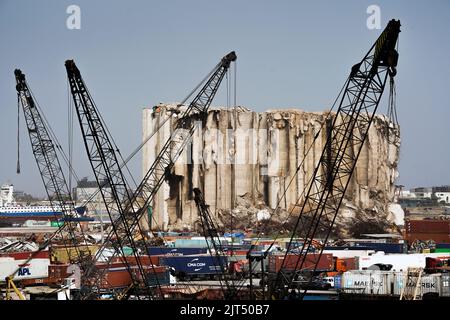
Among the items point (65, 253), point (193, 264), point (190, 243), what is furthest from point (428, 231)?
point (65, 253)

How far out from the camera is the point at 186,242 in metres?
41.7

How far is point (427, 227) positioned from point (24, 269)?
71.5 feet

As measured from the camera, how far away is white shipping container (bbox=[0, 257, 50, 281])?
2366 cm

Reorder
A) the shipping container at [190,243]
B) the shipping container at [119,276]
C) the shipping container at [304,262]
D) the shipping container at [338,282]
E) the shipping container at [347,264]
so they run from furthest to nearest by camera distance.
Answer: the shipping container at [190,243]
the shipping container at [347,264]
the shipping container at [304,262]
the shipping container at [119,276]
the shipping container at [338,282]

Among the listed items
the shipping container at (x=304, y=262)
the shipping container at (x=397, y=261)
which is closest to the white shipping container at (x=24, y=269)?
the shipping container at (x=304, y=262)

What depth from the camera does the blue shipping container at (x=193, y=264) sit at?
2802cm

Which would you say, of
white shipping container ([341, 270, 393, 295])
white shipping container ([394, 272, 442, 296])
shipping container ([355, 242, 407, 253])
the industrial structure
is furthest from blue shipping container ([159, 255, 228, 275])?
shipping container ([355, 242, 407, 253])

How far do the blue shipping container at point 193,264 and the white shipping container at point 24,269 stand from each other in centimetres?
426

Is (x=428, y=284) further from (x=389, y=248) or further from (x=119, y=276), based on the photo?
(x=389, y=248)

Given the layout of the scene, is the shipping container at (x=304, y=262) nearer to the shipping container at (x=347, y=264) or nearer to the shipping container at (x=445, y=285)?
the shipping container at (x=347, y=264)

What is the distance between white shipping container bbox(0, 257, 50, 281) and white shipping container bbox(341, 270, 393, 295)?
849 centimetres

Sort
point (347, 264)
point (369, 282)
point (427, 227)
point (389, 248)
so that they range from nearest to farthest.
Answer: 1. point (369, 282)
2. point (347, 264)
3. point (389, 248)
4. point (427, 227)

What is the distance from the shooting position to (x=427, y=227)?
40156 millimetres
